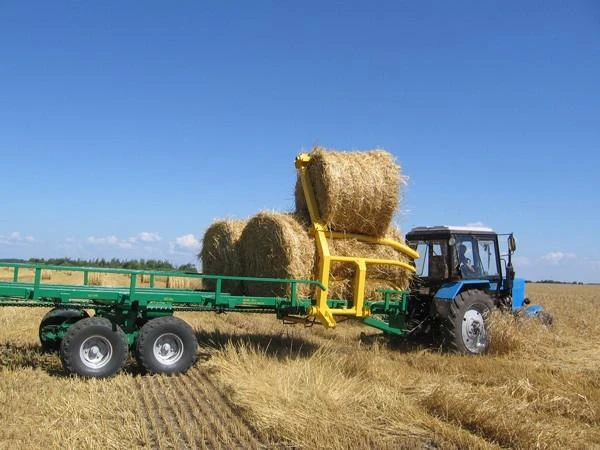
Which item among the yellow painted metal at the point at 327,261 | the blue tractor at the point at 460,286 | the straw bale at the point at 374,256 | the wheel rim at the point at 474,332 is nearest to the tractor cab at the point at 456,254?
the blue tractor at the point at 460,286

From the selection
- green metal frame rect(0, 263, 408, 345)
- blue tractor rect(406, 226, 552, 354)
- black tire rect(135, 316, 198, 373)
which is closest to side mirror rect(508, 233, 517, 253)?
blue tractor rect(406, 226, 552, 354)

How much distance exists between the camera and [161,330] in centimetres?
764

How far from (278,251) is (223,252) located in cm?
188

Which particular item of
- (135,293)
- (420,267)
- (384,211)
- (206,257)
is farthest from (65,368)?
(420,267)

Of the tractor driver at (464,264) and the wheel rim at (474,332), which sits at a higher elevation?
the tractor driver at (464,264)

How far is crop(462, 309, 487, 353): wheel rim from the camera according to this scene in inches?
389

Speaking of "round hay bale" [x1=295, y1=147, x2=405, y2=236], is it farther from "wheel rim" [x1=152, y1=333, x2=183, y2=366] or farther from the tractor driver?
"wheel rim" [x1=152, y1=333, x2=183, y2=366]

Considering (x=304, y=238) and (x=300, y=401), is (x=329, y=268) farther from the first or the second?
(x=300, y=401)

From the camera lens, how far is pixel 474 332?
998 centimetres

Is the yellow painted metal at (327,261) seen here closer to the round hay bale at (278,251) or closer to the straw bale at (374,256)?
the straw bale at (374,256)

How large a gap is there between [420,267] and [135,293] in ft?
17.1

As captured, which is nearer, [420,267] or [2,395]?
[2,395]

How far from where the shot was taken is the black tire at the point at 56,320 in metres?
8.42

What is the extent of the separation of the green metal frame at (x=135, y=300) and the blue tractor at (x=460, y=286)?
129cm
